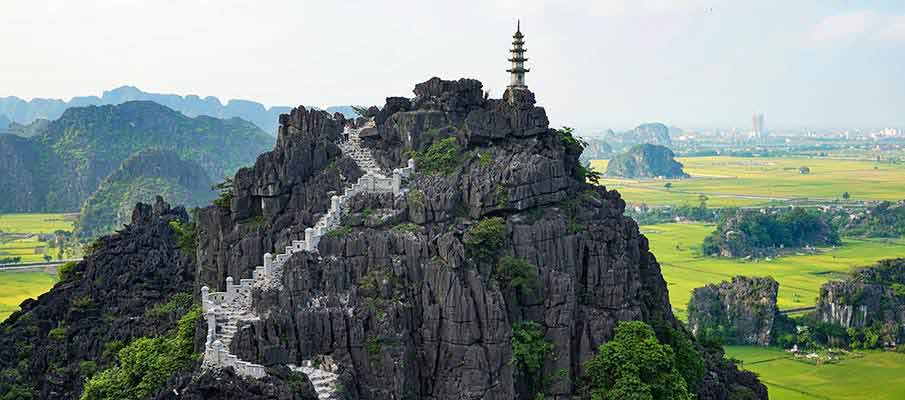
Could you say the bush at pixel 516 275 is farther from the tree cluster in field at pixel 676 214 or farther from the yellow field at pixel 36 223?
the tree cluster in field at pixel 676 214

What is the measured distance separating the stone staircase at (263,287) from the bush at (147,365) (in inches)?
59.7

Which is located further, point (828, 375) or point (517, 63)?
point (828, 375)

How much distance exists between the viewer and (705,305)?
3332 inches

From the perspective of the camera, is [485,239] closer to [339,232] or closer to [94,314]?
[339,232]

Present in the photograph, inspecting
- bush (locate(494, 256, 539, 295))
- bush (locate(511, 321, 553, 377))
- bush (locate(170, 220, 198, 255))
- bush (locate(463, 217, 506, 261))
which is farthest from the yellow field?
bush (locate(511, 321, 553, 377))

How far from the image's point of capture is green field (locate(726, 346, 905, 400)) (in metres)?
66.9

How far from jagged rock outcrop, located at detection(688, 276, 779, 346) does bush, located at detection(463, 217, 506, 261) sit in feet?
137

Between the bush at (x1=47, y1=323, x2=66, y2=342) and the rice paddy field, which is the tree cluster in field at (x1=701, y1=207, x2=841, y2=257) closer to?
the rice paddy field

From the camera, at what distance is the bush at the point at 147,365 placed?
141 feet

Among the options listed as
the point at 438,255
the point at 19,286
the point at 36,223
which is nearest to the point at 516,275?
the point at 438,255

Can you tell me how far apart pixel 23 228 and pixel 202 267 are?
117778 millimetres

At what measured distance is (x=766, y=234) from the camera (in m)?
132

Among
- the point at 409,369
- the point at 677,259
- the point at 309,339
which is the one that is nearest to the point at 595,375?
the point at 409,369

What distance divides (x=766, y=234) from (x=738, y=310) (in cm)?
5143
